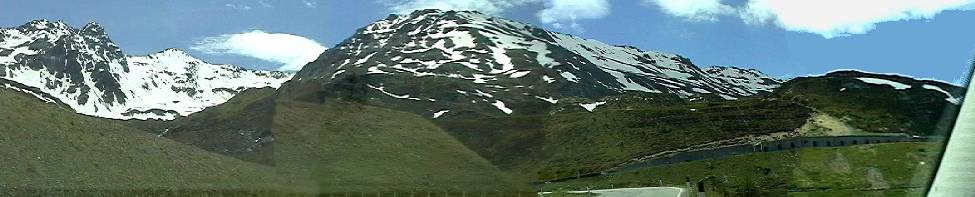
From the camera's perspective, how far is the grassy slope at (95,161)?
3269 centimetres

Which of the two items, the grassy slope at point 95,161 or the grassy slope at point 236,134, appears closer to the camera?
the grassy slope at point 95,161

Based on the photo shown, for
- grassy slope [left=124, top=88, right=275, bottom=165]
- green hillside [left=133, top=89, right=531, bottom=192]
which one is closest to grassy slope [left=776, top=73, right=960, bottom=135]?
green hillside [left=133, top=89, right=531, bottom=192]

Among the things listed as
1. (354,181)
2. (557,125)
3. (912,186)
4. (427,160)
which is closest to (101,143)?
(354,181)

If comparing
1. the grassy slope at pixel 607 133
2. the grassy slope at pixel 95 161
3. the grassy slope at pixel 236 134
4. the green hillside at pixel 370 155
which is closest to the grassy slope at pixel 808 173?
the grassy slope at pixel 607 133

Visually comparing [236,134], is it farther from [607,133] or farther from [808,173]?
→ [808,173]

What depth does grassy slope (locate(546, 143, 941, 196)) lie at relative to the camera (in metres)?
16.9

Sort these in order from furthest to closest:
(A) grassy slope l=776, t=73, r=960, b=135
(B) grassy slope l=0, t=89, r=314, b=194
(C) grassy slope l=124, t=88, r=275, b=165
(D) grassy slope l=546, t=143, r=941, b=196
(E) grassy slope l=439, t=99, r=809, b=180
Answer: (E) grassy slope l=439, t=99, r=809, b=180
(C) grassy slope l=124, t=88, r=275, b=165
(A) grassy slope l=776, t=73, r=960, b=135
(B) grassy slope l=0, t=89, r=314, b=194
(D) grassy slope l=546, t=143, r=941, b=196

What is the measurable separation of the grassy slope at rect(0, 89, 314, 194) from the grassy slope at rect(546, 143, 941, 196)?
60.6ft

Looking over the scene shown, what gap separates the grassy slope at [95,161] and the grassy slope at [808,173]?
60.6ft

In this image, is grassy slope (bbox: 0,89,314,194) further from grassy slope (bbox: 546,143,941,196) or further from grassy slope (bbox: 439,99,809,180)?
grassy slope (bbox: 439,99,809,180)

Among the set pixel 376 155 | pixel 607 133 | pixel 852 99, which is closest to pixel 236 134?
pixel 607 133

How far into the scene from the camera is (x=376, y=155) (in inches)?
2101

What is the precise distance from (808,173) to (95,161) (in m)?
29.2

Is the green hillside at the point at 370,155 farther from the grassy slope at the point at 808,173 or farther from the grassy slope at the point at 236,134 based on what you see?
the grassy slope at the point at 808,173
